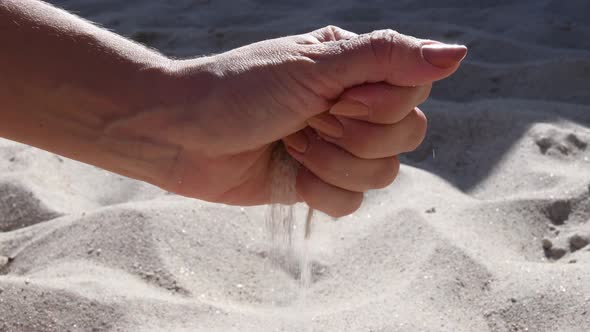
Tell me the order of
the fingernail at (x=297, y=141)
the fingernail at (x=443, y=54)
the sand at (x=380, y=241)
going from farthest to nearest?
the sand at (x=380, y=241) → the fingernail at (x=297, y=141) → the fingernail at (x=443, y=54)

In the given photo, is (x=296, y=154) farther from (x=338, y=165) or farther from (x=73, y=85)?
(x=73, y=85)

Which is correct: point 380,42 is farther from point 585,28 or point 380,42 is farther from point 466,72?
point 585,28

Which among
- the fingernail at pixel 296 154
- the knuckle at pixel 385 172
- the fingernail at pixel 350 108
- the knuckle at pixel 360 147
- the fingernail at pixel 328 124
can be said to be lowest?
the knuckle at pixel 385 172

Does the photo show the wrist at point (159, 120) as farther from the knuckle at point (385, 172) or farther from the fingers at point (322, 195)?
the knuckle at point (385, 172)

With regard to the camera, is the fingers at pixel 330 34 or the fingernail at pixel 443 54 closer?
the fingernail at pixel 443 54

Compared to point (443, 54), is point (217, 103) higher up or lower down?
lower down

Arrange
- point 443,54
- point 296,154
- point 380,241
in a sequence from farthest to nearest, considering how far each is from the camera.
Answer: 1. point 380,241
2. point 296,154
3. point 443,54

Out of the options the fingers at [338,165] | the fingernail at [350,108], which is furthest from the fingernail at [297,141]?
the fingernail at [350,108]

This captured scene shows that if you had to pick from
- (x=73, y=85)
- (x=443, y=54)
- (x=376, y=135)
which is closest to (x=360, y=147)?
(x=376, y=135)
